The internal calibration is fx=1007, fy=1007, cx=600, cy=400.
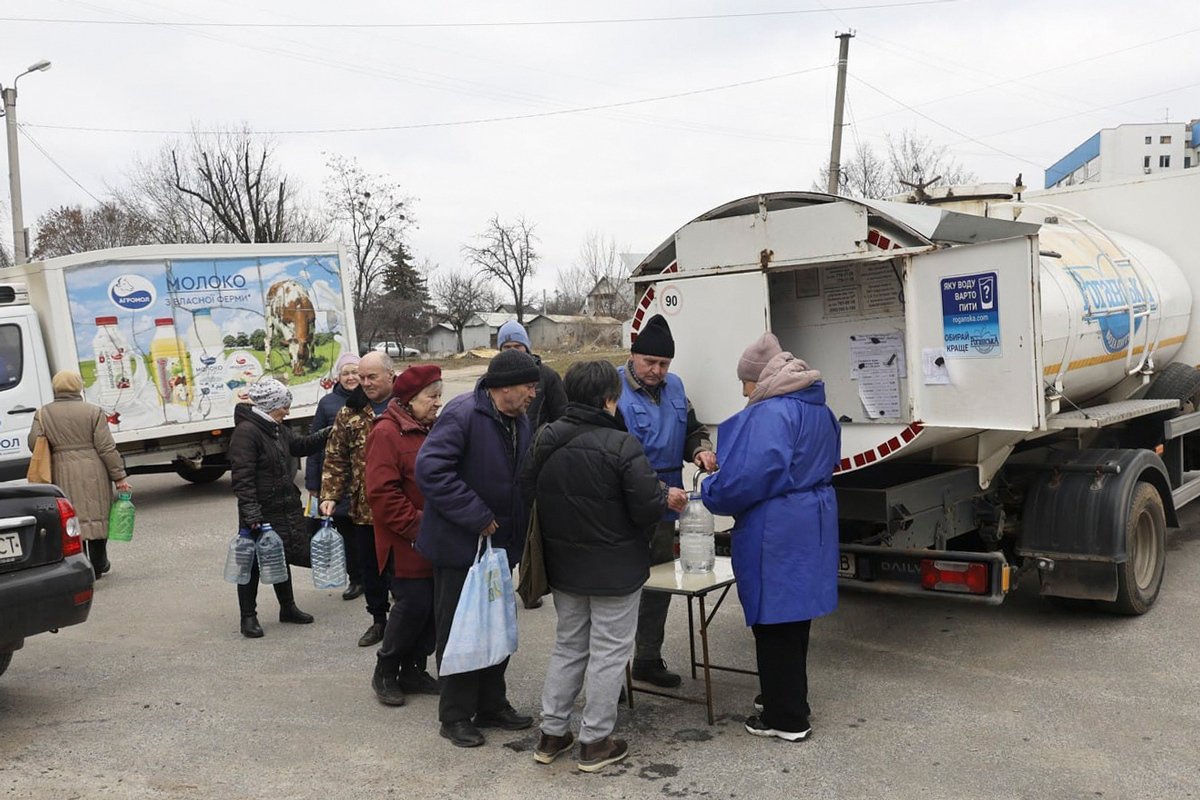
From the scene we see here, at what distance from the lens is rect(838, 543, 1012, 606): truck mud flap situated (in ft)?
17.0

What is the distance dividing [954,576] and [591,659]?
2.17 m

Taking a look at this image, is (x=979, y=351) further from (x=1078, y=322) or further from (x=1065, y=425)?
(x=1078, y=322)

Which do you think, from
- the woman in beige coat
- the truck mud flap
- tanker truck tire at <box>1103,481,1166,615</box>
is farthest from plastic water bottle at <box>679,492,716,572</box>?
the woman in beige coat

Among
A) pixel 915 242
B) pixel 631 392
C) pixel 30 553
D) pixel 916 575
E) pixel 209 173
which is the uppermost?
pixel 209 173

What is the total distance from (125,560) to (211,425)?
3100 mm

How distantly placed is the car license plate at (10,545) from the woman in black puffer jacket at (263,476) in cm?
155

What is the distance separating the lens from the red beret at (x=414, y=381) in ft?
16.5

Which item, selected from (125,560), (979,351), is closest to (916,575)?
(979,351)

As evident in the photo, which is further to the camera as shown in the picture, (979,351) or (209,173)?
(209,173)

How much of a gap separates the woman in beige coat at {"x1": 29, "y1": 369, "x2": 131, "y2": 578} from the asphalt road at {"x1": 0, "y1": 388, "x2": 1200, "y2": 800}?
4.06 feet

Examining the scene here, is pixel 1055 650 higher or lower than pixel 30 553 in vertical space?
lower

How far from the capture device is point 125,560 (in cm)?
895

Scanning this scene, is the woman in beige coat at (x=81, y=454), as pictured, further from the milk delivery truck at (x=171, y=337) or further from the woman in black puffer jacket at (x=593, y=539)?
the woman in black puffer jacket at (x=593, y=539)

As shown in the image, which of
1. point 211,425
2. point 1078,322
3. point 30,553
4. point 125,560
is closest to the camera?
point 30,553
